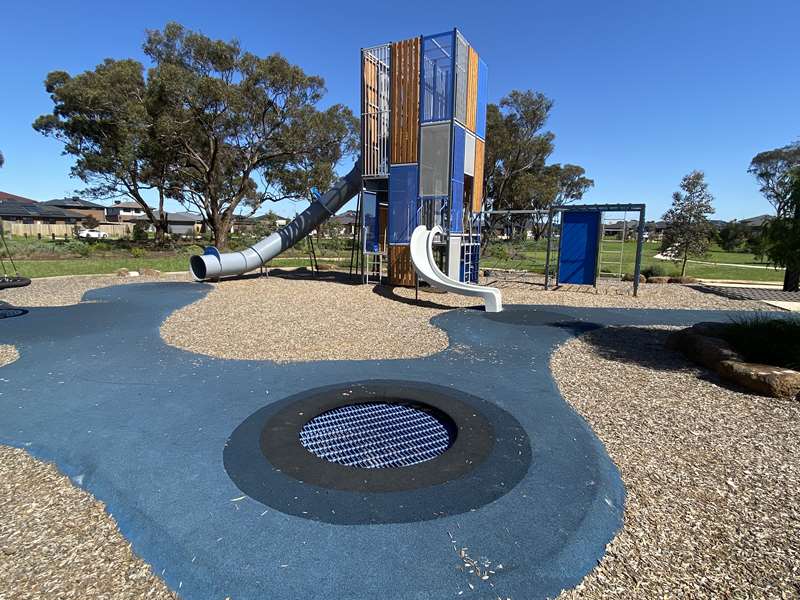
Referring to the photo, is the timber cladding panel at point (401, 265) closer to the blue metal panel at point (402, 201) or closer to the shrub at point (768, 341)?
the blue metal panel at point (402, 201)

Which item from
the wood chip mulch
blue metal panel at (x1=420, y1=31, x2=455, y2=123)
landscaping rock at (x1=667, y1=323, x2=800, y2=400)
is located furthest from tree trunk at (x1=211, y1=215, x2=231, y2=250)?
landscaping rock at (x1=667, y1=323, x2=800, y2=400)

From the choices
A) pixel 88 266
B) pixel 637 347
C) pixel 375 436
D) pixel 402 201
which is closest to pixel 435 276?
pixel 402 201

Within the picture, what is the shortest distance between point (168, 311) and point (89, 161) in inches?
930

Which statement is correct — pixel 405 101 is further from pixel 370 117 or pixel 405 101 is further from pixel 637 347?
pixel 637 347

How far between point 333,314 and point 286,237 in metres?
7.83

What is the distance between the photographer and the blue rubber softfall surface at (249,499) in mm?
2512

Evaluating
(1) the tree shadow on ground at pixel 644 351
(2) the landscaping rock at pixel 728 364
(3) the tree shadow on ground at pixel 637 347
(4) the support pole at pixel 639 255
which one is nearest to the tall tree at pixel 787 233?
(2) the landscaping rock at pixel 728 364

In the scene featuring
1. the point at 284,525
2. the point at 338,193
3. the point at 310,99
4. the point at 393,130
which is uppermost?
the point at 310,99

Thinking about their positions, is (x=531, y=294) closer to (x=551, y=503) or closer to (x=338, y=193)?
(x=338, y=193)

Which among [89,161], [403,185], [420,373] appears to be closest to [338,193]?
[403,185]

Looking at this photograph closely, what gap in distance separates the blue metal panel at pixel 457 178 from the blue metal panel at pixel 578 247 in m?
3.74

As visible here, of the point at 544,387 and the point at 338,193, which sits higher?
the point at 338,193

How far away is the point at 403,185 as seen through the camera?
13.9 meters

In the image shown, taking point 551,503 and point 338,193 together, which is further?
point 338,193
